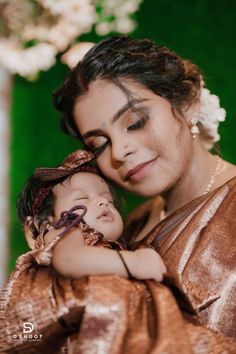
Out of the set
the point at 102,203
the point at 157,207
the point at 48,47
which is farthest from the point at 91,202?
the point at 48,47

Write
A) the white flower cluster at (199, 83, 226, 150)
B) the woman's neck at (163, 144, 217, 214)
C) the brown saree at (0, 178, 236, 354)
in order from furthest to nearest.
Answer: the white flower cluster at (199, 83, 226, 150) → the woman's neck at (163, 144, 217, 214) → the brown saree at (0, 178, 236, 354)

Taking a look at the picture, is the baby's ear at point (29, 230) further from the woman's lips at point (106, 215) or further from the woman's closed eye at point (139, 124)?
the woman's closed eye at point (139, 124)

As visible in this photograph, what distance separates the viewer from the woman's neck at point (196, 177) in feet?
5.87

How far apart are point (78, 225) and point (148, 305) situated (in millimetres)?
294

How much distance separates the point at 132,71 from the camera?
5.64 feet

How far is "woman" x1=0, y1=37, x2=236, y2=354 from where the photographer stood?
1218 mm

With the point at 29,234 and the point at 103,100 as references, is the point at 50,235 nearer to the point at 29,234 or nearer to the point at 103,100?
the point at 29,234

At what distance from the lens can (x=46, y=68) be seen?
Result: 9.24ft

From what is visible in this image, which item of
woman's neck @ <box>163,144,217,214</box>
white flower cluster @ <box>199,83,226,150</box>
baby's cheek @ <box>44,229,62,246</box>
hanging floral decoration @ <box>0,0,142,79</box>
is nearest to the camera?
baby's cheek @ <box>44,229,62,246</box>

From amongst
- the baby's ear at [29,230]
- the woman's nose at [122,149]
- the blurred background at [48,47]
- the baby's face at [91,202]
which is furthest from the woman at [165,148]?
the blurred background at [48,47]

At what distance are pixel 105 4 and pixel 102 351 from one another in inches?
76.9

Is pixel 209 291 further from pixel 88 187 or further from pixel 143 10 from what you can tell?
pixel 143 10

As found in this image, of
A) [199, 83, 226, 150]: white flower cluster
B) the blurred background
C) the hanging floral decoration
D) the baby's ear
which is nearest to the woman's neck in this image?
[199, 83, 226, 150]: white flower cluster

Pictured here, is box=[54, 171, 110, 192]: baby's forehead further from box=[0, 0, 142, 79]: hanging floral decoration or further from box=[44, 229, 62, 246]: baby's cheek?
box=[0, 0, 142, 79]: hanging floral decoration
